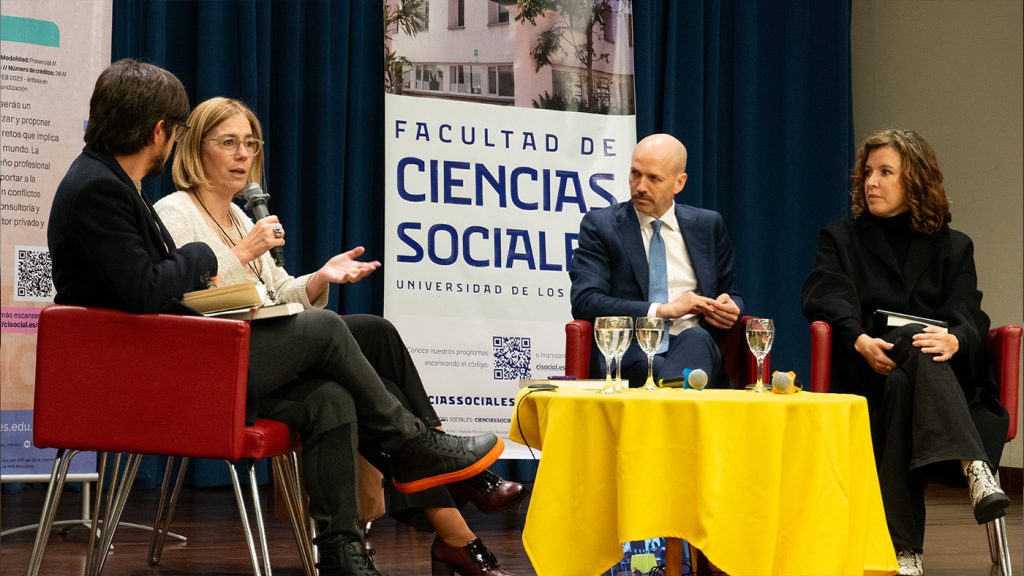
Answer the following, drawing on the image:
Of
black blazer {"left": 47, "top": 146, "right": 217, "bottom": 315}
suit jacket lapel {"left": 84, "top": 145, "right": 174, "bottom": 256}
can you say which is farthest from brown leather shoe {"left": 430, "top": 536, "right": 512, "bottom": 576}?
suit jacket lapel {"left": 84, "top": 145, "right": 174, "bottom": 256}

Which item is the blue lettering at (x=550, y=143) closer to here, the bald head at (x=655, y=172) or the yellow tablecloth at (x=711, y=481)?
the bald head at (x=655, y=172)

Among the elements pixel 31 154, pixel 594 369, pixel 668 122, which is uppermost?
pixel 668 122

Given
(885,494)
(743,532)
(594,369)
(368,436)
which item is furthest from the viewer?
(594,369)

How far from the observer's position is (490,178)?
15.2ft

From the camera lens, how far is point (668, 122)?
216 inches

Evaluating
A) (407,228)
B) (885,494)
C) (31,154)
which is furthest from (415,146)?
(885,494)

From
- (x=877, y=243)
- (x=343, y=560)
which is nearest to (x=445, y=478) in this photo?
(x=343, y=560)

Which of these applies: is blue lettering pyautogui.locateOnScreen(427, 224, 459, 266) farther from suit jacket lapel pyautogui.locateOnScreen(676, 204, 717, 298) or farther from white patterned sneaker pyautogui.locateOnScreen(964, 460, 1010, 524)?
white patterned sneaker pyautogui.locateOnScreen(964, 460, 1010, 524)

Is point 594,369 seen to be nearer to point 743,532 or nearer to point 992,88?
point 743,532

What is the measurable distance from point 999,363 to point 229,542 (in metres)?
2.44

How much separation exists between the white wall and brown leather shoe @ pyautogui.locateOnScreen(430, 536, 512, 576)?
10.9ft

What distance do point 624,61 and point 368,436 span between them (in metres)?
2.73

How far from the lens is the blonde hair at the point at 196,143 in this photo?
302 centimetres

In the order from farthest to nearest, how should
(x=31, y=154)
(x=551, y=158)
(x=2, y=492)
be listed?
1. (x=551, y=158)
2. (x=2, y=492)
3. (x=31, y=154)
